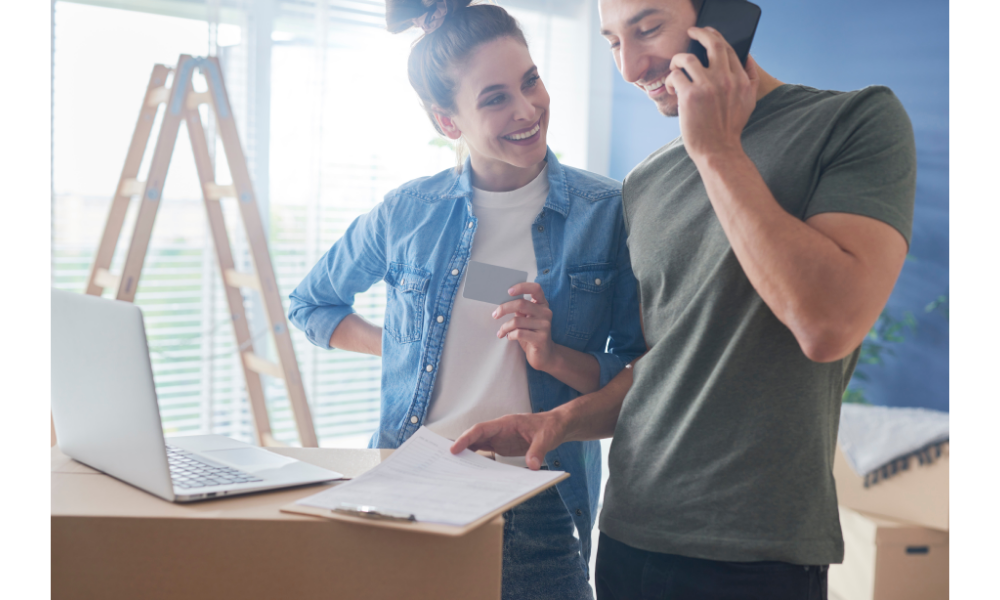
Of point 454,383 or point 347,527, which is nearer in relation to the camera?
point 347,527

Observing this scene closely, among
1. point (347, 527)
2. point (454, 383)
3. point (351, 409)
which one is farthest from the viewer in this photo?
point (351, 409)

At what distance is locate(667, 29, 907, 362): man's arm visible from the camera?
0.75m

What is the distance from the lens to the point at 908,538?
2232 mm

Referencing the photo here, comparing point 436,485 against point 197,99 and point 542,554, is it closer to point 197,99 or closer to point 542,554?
point 542,554

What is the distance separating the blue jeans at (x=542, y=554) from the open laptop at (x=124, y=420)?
1.30 ft

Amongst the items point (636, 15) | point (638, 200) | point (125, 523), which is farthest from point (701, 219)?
point (125, 523)

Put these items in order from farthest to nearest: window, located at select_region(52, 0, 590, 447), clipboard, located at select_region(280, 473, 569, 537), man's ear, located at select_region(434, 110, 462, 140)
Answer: window, located at select_region(52, 0, 590, 447), man's ear, located at select_region(434, 110, 462, 140), clipboard, located at select_region(280, 473, 569, 537)

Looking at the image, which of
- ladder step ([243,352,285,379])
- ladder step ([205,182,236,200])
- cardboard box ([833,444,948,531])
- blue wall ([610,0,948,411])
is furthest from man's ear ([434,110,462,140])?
blue wall ([610,0,948,411])

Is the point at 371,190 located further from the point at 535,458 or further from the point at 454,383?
the point at 535,458

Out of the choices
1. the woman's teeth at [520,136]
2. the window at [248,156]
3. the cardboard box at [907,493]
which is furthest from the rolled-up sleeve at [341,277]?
the cardboard box at [907,493]

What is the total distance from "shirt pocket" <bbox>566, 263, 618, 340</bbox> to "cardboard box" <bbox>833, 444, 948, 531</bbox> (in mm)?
1639

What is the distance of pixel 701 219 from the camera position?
947 mm

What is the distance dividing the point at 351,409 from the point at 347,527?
2296mm

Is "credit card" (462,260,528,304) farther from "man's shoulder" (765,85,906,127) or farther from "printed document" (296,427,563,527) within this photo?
"man's shoulder" (765,85,906,127)
